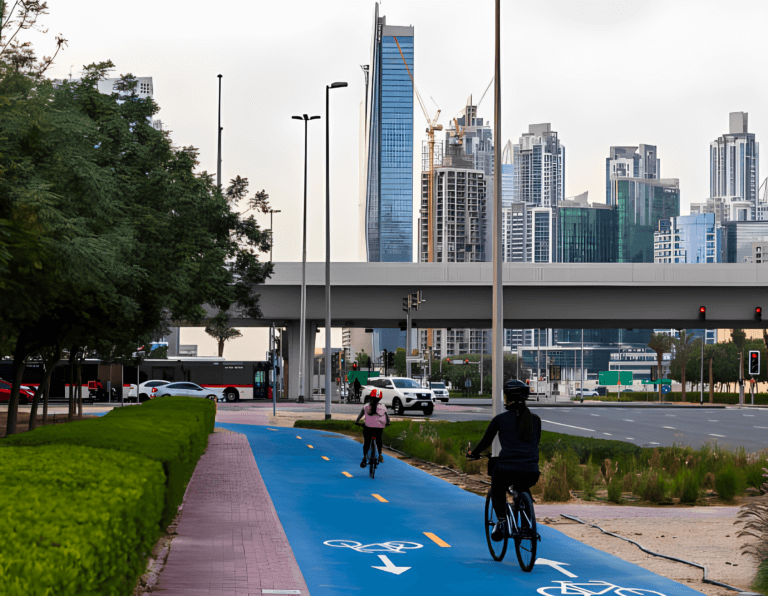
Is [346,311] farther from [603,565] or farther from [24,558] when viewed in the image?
[24,558]

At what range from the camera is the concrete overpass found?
2217 inches

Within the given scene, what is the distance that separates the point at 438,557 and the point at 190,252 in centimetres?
1868

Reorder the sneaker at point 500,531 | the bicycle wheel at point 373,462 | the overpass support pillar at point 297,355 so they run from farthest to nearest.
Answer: the overpass support pillar at point 297,355, the bicycle wheel at point 373,462, the sneaker at point 500,531

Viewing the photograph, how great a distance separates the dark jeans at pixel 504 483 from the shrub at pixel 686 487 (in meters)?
6.96

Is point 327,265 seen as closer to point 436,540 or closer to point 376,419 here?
point 376,419

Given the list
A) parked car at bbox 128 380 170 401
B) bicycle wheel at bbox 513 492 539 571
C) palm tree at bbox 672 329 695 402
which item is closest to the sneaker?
bicycle wheel at bbox 513 492 539 571

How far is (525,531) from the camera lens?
9.48 meters

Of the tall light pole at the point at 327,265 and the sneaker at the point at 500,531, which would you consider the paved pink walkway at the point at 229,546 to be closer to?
the sneaker at the point at 500,531

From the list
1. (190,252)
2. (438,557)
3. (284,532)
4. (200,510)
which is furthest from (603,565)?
(190,252)

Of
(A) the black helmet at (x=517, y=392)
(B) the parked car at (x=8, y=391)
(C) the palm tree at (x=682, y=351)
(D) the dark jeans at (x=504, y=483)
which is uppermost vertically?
(C) the palm tree at (x=682, y=351)

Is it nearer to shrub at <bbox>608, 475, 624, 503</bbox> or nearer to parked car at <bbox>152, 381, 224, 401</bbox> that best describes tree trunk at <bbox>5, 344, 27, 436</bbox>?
shrub at <bbox>608, 475, 624, 503</bbox>

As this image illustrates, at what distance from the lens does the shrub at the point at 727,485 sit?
1614 centimetres

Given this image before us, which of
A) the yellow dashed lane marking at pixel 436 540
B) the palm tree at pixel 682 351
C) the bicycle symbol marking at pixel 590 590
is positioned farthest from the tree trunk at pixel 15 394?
the palm tree at pixel 682 351

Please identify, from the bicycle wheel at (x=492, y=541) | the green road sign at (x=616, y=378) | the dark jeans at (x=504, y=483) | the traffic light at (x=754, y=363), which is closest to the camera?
the dark jeans at (x=504, y=483)
